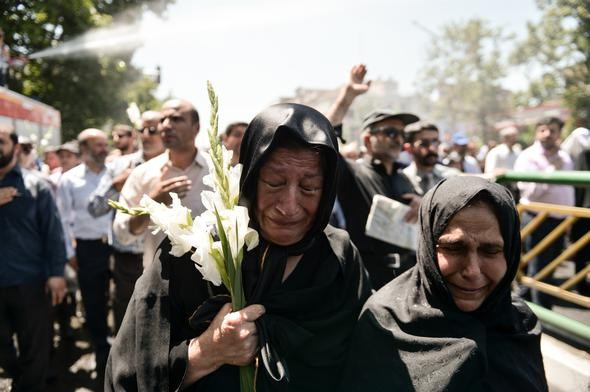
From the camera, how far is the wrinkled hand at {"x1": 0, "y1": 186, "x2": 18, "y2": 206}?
3576 mm

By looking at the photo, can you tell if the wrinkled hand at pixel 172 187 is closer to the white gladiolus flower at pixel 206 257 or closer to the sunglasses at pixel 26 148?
the white gladiolus flower at pixel 206 257

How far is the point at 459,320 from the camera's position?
1652 mm

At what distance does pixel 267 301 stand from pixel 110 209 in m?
Result: 3.11

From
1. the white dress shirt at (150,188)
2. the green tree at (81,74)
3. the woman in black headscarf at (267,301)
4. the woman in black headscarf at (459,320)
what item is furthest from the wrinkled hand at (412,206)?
the green tree at (81,74)

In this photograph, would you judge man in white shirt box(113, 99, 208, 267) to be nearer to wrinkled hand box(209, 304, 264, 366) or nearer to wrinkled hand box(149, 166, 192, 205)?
wrinkled hand box(149, 166, 192, 205)

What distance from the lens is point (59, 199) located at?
5.62m

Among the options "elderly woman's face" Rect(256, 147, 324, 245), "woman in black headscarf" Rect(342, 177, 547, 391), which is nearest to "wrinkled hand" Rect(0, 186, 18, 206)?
"elderly woman's face" Rect(256, 147, 324, 245)

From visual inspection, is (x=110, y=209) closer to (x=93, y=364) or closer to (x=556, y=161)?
(x=93, y=364)

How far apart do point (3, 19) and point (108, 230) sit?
23.1 ft

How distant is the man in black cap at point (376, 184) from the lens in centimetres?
349

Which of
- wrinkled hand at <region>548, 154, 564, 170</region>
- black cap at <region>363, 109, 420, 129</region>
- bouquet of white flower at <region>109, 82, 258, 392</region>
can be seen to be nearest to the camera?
bouquet of white flower at <region>109, 82, 258, 392</region>

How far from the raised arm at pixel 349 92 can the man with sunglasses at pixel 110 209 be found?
1.37 metres

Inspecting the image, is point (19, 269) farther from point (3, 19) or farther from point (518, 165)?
point (3, 19)

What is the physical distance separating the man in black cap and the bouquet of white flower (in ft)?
6.55
